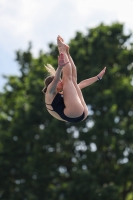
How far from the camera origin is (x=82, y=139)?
2186 cm

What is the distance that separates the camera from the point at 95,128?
21.4 meters

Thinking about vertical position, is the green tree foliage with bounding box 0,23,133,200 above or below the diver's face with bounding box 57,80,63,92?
below

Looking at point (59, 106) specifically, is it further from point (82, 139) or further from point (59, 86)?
point (82, 139)

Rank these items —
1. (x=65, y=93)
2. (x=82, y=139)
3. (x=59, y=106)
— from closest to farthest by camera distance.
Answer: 1. (x=65, y=93)
2. (x=59, y=106)
3. (x=82, y=139)

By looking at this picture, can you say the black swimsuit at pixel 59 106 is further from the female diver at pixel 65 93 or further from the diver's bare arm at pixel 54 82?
the diver's bare arm at pixel 54 82

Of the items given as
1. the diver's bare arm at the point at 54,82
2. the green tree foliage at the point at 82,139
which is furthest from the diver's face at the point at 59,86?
the green tree foliage at the point at 82,139

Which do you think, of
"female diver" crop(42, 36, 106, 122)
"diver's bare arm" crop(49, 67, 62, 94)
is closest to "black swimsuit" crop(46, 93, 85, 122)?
"female diver" crop(42, 36, 106, 122)

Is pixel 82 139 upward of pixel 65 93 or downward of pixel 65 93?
downward

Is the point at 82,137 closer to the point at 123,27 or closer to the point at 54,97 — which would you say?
the point at 123,27

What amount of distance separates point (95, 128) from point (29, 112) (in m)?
3.80

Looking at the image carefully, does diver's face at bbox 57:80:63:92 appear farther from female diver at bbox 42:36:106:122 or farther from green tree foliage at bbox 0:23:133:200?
green tree foliage at bbox 0:23:133:200

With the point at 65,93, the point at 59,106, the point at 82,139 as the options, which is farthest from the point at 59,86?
the point at 82,139

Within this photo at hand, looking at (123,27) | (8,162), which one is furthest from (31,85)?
(123,27)

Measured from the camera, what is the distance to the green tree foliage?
21312 mm
